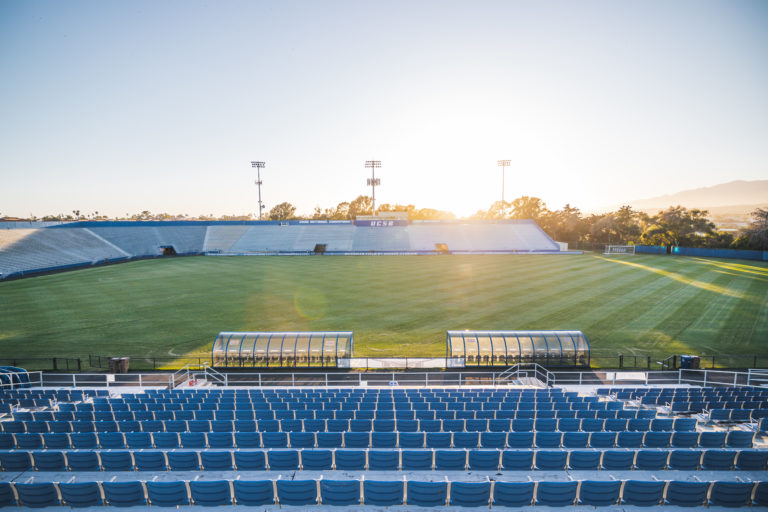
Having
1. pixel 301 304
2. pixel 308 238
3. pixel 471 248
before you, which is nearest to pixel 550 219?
pixel 471 248

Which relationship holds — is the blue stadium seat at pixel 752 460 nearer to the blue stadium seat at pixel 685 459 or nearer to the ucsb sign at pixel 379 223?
the blue stadium seat at pixel 685 459

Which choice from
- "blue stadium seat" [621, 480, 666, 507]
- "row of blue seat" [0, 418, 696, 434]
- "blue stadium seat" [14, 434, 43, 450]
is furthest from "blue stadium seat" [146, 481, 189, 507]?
"blue stadium seat" [621, 480, 666, 507]

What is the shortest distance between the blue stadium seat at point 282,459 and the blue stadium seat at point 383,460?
1.69 meters

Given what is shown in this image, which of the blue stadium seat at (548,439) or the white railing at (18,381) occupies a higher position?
the blue stadium seat at (548,439)

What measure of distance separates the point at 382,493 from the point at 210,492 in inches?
128

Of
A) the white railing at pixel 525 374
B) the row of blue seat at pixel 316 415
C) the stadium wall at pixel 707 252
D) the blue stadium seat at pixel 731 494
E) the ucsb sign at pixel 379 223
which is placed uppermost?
the ucsb sign at pixel 379 223

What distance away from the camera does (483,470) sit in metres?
8.52

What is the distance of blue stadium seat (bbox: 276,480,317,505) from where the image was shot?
709 centimetres

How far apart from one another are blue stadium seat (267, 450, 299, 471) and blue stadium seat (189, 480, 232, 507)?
3.92 ft

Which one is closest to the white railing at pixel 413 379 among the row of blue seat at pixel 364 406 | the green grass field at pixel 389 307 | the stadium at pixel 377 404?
the stadium at pixel 377 404

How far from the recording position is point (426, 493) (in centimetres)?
716

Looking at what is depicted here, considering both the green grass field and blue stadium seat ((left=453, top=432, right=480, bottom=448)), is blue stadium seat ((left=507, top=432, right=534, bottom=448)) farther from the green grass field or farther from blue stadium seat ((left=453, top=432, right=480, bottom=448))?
the green grass field

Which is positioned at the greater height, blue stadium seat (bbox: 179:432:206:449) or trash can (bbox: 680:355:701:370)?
blue stadium seat (bbox: 179:432:206:449)

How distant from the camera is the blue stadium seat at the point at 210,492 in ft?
23.2
